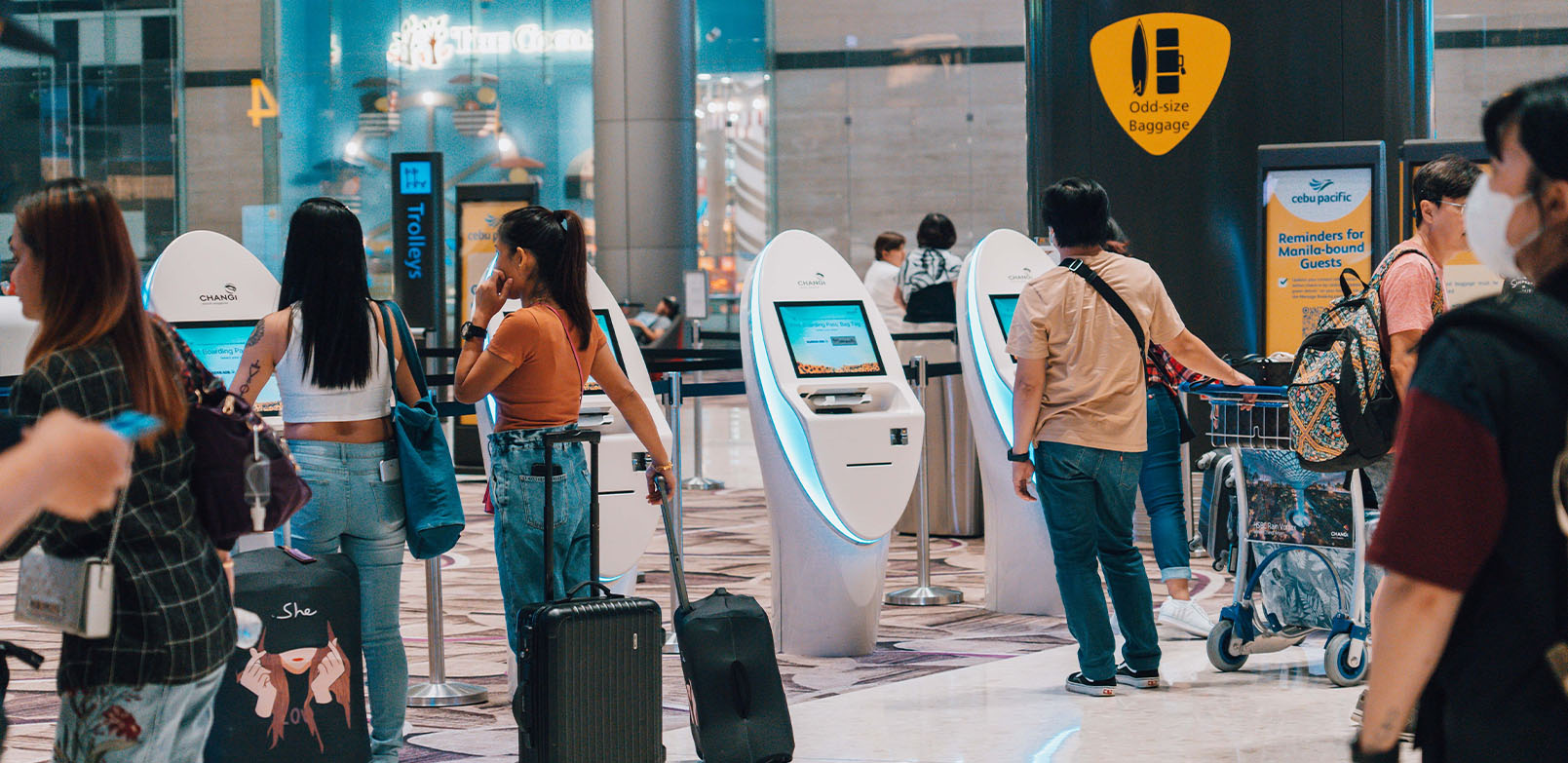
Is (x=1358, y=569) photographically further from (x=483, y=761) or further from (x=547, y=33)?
(x=547, y=33)

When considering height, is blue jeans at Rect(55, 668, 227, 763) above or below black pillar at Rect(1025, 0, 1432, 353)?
below

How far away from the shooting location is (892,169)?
17266 millimetres

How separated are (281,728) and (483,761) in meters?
0.73

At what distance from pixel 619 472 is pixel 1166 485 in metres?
→ 1.99

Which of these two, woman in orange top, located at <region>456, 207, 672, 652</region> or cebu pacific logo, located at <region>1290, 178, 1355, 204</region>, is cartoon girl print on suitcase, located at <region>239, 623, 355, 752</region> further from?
cebu pacific logo, located at <region>1290, 178, 1355, 204</region>

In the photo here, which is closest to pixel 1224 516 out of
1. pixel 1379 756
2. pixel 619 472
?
pixel 619 472

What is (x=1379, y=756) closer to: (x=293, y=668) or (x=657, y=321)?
(x=293, y=668)

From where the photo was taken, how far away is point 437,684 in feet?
16.1

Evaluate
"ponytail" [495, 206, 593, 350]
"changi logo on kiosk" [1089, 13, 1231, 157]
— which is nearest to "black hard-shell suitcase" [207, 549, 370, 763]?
"ponytail" [495, 206, 593, 350]

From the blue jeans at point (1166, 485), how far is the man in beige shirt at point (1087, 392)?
36.8 inches

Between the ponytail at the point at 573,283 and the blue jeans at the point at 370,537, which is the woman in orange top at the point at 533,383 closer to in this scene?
the ponytail at the point at 573,283

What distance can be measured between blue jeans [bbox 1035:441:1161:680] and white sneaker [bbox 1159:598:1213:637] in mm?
911

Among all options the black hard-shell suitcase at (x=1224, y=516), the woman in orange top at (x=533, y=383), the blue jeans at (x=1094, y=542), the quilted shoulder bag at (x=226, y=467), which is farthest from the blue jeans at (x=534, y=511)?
the black hard-shell suitcase at (x=1224, y=516)

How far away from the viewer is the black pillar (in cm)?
757
